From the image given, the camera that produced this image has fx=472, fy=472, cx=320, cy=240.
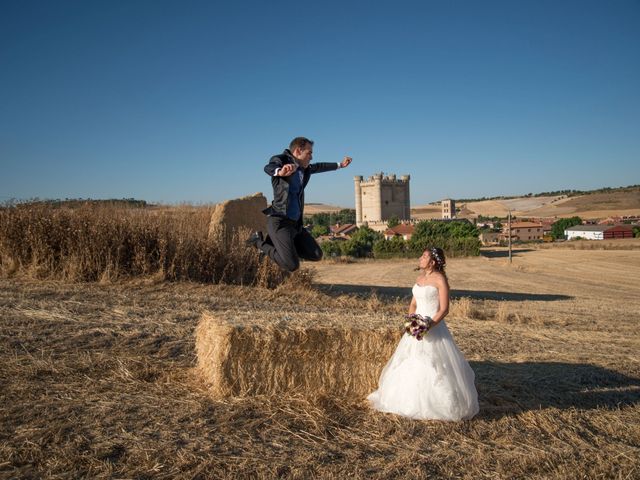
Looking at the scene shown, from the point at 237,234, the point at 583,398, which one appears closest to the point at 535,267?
the point at 237,234

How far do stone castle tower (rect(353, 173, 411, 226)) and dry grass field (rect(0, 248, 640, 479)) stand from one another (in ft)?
388

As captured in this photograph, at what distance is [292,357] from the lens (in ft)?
17.1

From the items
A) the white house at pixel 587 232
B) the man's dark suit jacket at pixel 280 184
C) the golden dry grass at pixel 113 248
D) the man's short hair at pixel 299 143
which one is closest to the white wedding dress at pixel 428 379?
the man's dark suit jacket at pixel 280 184

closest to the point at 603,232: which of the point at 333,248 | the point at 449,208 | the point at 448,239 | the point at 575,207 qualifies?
the point at 448,239

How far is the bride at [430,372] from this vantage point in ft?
16.1

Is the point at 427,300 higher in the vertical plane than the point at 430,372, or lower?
higher

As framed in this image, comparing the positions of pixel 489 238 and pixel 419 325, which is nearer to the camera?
pixel 419 325

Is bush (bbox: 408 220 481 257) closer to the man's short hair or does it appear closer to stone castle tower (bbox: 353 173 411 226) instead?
the man's short hair

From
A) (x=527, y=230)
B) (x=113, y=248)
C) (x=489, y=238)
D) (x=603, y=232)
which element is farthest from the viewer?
(x=527, y=230)

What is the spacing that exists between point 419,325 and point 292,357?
1430 mm

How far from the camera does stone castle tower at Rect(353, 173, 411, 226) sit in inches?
4973

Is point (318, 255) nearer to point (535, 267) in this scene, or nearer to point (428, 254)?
point (428, 254)

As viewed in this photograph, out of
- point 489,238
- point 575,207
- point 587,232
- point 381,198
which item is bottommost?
point 489,238

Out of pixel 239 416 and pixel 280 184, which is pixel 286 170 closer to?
pixel 280 184
